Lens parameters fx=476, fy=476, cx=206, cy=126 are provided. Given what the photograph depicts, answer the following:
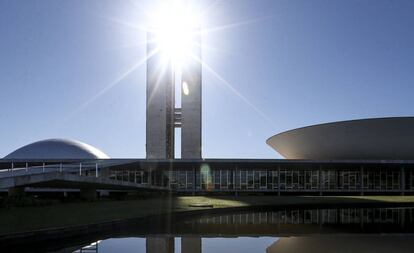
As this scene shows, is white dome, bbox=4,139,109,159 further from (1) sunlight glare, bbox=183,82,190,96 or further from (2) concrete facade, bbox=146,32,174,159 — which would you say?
(1) sunlight glare, bbox=183,82,190,96

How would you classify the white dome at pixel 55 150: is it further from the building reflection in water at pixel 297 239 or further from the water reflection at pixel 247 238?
the building reflection in water at pixel 297 239

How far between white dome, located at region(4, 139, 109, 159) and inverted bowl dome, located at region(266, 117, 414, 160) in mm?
31601

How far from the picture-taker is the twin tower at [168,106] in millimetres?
67812

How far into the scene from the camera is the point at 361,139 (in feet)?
159

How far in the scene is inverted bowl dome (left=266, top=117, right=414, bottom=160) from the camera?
46594mm

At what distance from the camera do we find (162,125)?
68562mm

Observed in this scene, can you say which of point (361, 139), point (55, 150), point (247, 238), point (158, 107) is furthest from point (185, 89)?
point (247, 238)

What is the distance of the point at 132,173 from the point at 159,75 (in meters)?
21.8

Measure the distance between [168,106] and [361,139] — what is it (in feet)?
101

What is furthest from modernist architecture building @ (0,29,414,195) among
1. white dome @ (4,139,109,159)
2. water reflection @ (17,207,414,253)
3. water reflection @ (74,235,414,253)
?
water reflection @ (74,235,414,253)

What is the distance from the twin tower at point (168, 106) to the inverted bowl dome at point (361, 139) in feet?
59.5

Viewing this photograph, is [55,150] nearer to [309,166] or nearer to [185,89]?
[185,89]

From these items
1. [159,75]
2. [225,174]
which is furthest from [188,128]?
[225,174]

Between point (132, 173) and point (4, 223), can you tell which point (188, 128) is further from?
point (4, 223)
